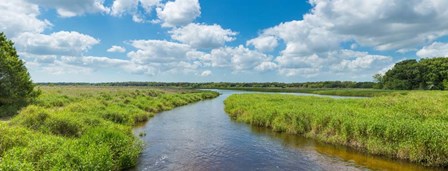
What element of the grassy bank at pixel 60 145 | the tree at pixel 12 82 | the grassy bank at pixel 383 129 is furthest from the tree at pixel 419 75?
the tree at pixel 12 82

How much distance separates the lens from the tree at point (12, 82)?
32.8 meters

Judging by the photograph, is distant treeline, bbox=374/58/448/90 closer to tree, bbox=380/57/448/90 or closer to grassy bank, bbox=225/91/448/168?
tree, bbox=380/57/448/90

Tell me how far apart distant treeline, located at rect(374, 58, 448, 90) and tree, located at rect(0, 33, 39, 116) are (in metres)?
113

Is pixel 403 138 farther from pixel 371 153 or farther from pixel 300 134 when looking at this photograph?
pixel 300 134

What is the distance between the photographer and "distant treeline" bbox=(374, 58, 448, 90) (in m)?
104


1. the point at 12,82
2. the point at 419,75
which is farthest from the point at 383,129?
the point at 419,75

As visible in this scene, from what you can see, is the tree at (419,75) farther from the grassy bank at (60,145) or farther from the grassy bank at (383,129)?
the grassy bank at (60,145)

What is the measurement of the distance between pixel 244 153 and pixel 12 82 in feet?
93.7

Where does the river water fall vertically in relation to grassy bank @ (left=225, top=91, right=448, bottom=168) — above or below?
below

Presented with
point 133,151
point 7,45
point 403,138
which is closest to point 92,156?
point 133,151

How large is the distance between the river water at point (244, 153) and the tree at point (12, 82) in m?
15.6

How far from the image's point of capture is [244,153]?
828 inches

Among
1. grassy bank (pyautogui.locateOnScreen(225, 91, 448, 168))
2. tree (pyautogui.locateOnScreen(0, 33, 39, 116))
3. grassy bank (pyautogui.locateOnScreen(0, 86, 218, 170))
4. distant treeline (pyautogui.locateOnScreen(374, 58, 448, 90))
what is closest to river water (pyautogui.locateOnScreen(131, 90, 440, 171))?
grassy bank (pyautogui.locateOnScreen(225, 91, 448, 168))

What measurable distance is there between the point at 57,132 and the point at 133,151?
5559mm
